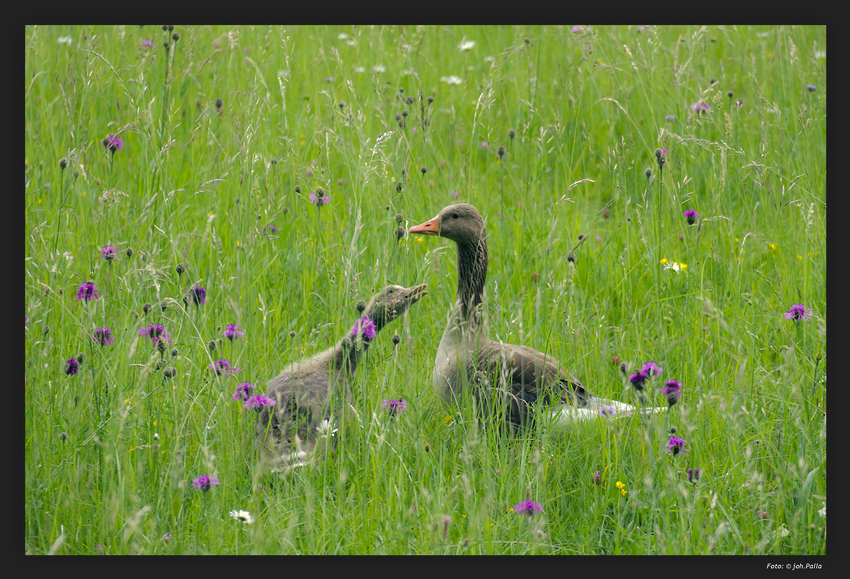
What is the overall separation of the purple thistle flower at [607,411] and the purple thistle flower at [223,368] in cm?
160

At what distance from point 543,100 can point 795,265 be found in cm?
244

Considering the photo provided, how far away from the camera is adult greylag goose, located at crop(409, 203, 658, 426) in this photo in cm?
349

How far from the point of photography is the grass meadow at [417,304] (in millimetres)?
2924

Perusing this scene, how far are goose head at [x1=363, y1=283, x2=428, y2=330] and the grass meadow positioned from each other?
137 mm

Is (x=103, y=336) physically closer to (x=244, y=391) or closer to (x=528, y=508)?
(x=244, y=391)

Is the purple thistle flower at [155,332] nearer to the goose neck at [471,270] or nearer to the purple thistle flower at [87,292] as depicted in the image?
the purple thistle flower at [87,292]

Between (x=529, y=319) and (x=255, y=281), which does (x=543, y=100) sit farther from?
(x=255, y=281)

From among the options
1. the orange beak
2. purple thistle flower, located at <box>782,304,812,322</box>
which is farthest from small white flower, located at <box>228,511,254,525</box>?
purple thistle flower, located at <box>782,304,812,322</box>

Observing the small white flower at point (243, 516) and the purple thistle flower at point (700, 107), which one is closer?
the small white flower at point (243, 516)

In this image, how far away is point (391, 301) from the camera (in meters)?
3.94

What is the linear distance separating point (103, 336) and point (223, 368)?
514 millimetres

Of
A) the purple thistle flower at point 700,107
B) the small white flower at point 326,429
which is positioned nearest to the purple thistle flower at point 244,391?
the small white flower at point 326,429

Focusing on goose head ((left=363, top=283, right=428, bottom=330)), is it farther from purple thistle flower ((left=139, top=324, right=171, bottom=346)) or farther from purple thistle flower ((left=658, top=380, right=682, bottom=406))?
purple thistle flower ((left=658, top=380, right=682, bottom=406))
